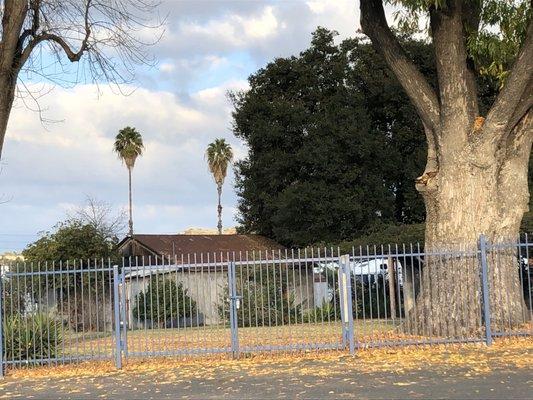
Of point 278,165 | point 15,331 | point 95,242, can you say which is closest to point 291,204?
point 278,165

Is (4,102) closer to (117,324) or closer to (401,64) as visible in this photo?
(117,324)

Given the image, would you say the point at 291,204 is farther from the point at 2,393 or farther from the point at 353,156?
the point at 2,393

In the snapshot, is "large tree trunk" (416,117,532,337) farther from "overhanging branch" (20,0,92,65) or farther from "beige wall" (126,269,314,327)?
"overhanging branch" (20,0,92,65)

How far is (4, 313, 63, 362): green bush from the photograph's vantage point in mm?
14234

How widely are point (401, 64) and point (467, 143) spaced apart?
2383 mm

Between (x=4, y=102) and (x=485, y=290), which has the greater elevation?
(x=4, y=102)

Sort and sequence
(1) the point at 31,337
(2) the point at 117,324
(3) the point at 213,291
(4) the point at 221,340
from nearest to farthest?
(2) the point at 117,324
(1) the point at 31,337
(4) the point at 221,340
(3) the point at 213,291

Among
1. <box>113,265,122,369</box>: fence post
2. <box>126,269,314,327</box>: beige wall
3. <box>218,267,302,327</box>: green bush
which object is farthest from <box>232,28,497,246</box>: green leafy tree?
<box>113,265,122,369</box>: fence post

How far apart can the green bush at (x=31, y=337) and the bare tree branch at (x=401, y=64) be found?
920 centimetres

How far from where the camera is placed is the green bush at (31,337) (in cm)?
1423

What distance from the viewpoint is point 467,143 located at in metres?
15.8

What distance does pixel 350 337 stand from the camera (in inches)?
545

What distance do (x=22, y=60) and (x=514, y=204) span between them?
11.1m

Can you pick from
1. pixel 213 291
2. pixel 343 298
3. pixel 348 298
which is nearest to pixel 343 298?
pixel 343 298
